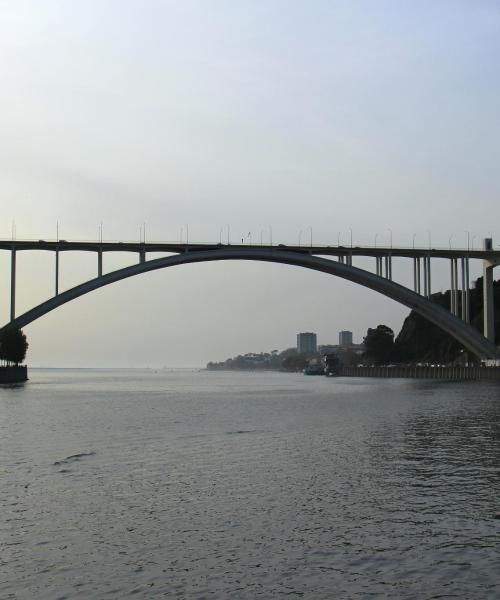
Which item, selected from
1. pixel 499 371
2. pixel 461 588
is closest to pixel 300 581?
pixel 461 588

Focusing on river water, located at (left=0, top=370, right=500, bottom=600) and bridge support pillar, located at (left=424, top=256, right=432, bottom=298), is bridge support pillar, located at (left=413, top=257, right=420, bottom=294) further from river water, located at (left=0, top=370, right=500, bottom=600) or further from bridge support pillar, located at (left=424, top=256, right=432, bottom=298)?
river water, located at (left=0, top=370, right=500, bottom=600)

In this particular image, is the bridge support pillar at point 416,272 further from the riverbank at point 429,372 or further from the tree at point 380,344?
the tree at point 380,344

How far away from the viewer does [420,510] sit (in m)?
13.4

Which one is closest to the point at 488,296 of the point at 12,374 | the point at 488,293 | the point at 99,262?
the point at 488,293

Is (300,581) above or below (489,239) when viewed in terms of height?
below

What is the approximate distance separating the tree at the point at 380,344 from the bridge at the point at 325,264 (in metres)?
75.8

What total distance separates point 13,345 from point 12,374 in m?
6.58

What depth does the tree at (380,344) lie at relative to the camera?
151250mm

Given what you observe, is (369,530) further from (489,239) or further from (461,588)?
(489,239)

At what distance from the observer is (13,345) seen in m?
75.0

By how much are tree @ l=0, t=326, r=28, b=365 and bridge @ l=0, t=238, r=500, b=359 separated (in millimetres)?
6556

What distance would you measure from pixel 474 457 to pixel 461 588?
11.4 metres

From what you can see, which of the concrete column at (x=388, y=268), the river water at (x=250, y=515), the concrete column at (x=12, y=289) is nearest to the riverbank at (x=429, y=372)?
the concrete column at (x=388, y=268)

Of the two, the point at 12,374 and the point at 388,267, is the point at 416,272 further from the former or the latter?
the point at 12,374
